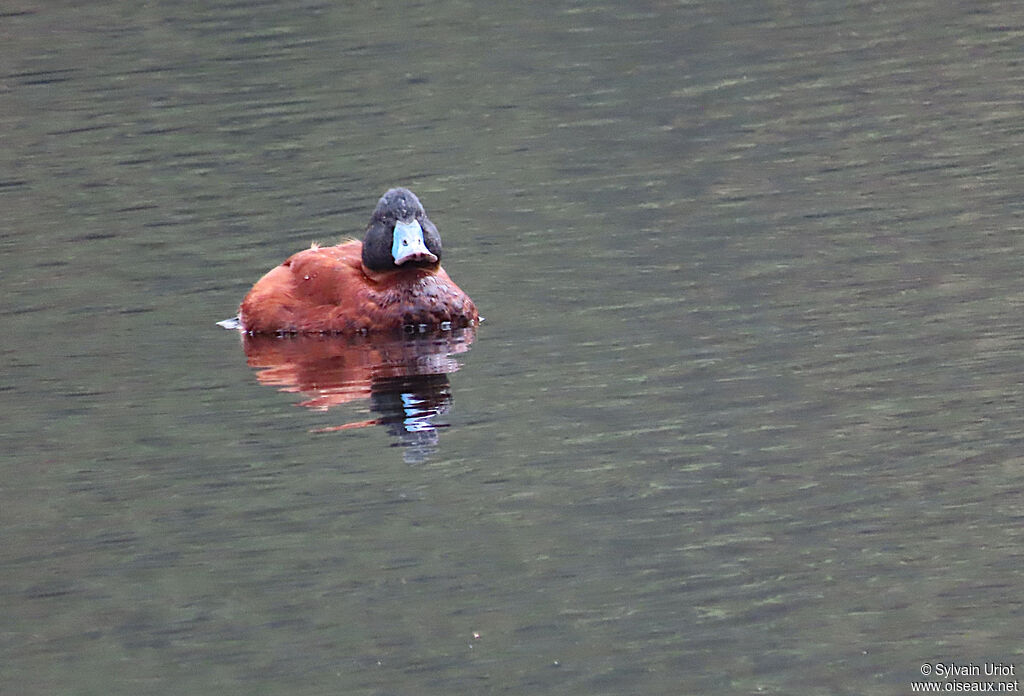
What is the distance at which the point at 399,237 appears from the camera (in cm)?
1250

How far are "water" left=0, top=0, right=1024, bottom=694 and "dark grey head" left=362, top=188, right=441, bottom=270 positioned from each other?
0.56m

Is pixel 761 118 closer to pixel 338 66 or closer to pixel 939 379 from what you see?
pixel 338 66

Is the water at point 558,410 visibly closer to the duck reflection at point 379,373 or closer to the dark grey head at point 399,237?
the duck reflection at point 379,373

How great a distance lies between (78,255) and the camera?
14.9 m

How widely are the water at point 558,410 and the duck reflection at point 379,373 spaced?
6 centimetres

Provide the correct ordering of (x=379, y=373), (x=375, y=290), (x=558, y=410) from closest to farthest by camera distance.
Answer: (x=558, y=410) < (x=379, y=373) < (x=375, y=290)

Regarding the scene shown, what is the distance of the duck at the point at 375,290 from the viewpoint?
486 inches

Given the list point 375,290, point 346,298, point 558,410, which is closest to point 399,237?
point 375,290

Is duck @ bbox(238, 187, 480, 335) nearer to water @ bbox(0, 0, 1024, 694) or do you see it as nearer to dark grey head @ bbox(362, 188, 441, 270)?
dark grey head @ bbox(362, 188, 441, 270)

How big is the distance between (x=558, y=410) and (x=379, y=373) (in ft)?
5.47

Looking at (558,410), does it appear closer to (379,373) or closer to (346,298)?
(379,373)

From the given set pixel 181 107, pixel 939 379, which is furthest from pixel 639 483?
pixel 181 107

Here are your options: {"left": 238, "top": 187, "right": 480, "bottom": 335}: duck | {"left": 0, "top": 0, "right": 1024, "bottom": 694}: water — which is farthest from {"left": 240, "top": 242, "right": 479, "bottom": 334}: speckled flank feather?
{"left": 0, "top": 0, "right": 1024, "bottom": 694}: water

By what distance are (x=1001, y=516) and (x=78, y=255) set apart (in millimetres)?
8763
